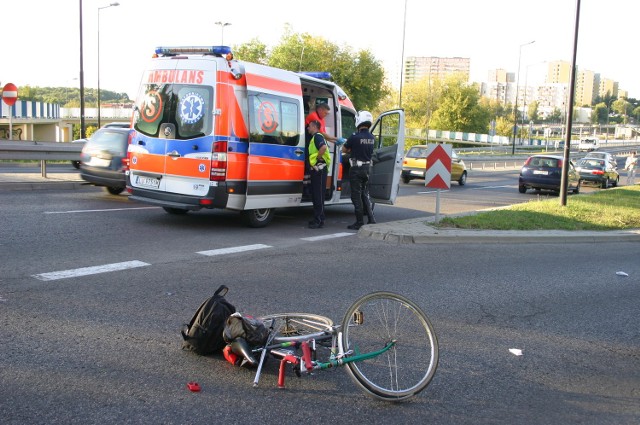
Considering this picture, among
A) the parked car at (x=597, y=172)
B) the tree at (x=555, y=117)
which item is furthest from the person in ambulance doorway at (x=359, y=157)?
the tree at (x=555, y=117)

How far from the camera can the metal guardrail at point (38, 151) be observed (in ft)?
50.6

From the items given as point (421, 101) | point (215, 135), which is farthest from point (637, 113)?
point (215, 135)

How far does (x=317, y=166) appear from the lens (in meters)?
11.1

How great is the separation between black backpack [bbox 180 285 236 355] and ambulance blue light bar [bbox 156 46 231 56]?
642 cm

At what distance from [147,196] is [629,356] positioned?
305 inches

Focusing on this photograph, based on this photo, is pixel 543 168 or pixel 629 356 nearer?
pixel 629 356

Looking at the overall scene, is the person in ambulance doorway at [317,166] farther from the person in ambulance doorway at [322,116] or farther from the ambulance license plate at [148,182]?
the ambulance license plate at [148,182]

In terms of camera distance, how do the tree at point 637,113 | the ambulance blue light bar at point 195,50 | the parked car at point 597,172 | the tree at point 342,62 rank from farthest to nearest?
1. the tree at point 637,113
2. the tree at point 342,62
3. the parked car at point 597,172
4. the ambulance blue light bar at point 195,50

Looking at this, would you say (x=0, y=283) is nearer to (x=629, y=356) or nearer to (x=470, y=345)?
(x=470, y=345)

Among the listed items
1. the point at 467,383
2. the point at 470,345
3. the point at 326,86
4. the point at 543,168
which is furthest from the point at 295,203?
the point at 543,168

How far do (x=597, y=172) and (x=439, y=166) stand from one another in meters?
23.4

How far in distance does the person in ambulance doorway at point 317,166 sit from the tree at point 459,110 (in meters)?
90.3

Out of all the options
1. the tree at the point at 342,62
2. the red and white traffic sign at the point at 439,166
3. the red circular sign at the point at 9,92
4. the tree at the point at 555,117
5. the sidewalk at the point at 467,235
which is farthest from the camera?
the tree at the point at 555,117

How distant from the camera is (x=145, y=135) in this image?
1041 centimetres
